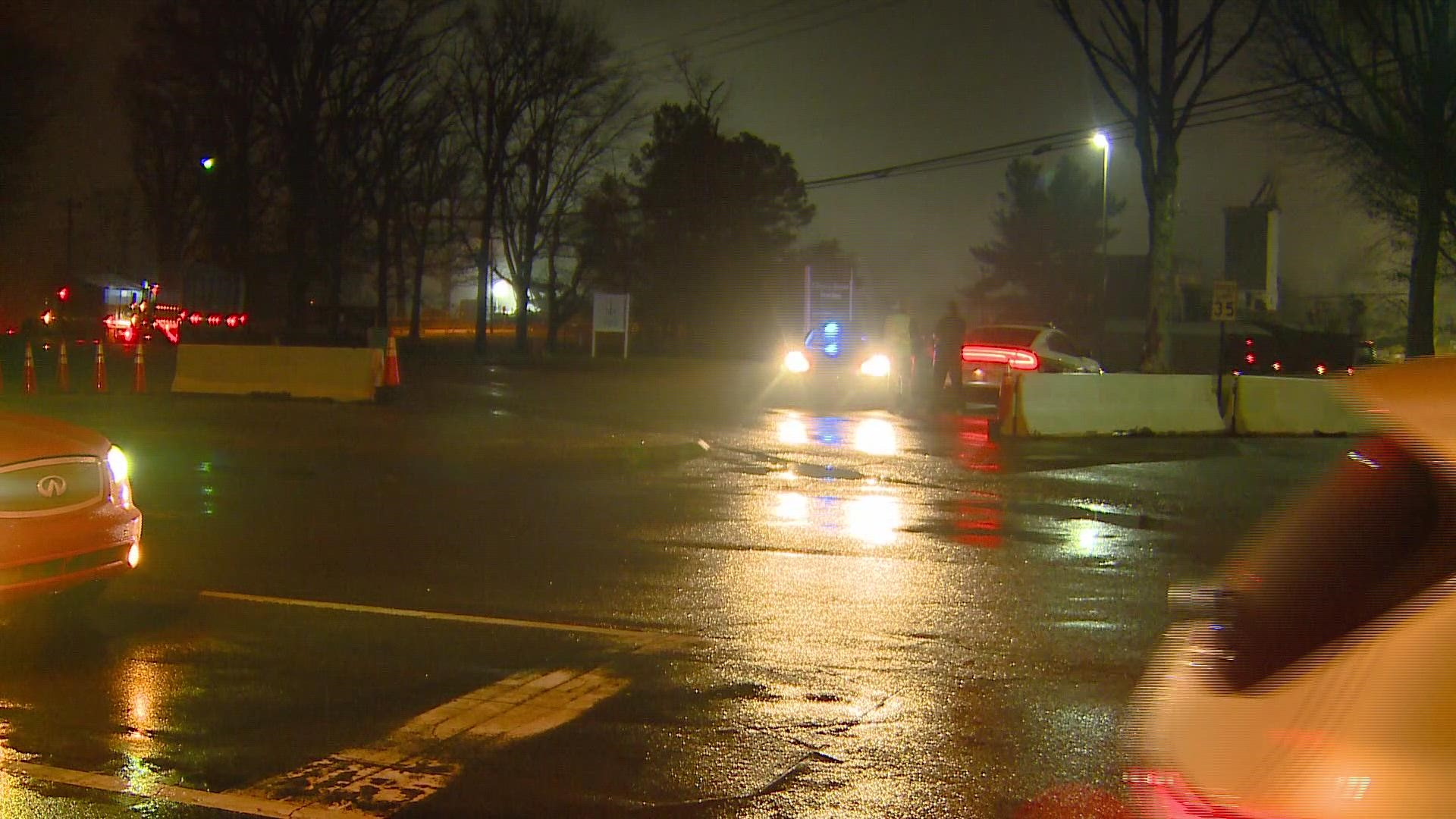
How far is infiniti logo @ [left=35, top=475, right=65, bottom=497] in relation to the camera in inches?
282

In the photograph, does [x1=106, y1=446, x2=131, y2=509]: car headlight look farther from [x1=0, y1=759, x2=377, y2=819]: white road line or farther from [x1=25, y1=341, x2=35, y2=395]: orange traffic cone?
[x1=25, y1=341, x2=35, y2=395]: orange traffic cone

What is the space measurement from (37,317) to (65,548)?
61125 mm

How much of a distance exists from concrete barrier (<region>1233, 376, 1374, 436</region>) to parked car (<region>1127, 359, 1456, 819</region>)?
71.9ft

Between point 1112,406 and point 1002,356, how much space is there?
143 inches

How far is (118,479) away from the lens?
782cm

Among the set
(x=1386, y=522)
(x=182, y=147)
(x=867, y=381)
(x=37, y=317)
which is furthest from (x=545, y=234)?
(x=1386, y=522)

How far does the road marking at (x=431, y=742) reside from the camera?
16.8 ft

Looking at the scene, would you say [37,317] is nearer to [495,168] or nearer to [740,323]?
[495,168]

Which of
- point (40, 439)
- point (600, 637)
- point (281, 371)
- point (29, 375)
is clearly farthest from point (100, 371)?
point (600, 637)

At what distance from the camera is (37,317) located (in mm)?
61156

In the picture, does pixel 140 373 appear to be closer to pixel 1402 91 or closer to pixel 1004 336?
pixel 1004 336

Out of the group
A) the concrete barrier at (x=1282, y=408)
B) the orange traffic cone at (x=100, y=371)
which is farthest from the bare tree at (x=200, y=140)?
the concrete barrier at (x=1282, y=408)

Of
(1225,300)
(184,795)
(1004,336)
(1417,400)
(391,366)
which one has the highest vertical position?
(1225,300)

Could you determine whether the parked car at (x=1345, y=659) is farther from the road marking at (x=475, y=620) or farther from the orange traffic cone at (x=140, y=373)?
the orange traffic cone at (x=140, y=373)
